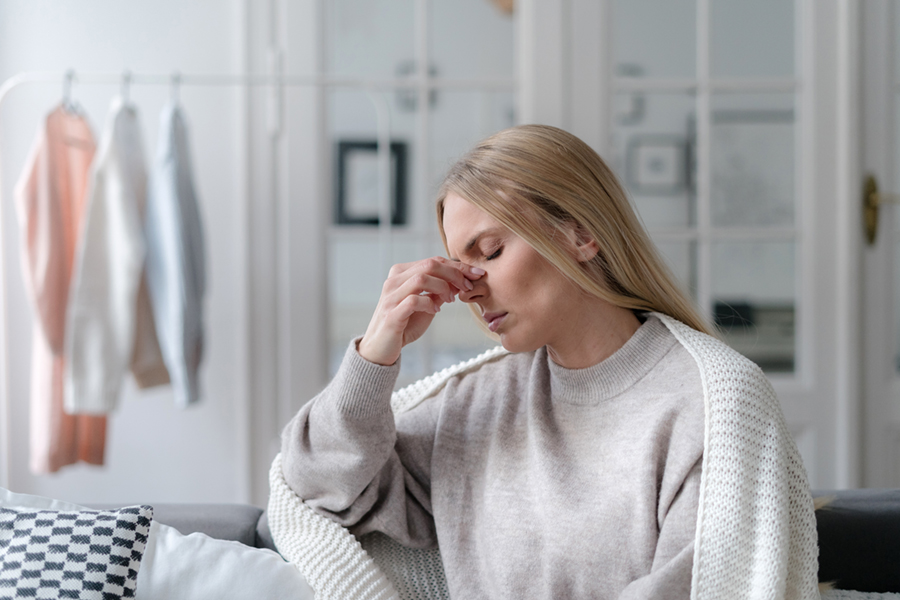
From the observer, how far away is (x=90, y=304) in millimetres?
1896

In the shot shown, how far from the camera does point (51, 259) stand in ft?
6.33

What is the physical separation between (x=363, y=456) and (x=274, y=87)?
1600mm

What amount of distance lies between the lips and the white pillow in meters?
0.48

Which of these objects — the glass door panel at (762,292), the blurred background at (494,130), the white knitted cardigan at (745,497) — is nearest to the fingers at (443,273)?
the white knitted cardigan at (745,497)

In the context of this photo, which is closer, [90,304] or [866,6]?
[90,304]

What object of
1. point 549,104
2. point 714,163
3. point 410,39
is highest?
point 410,39

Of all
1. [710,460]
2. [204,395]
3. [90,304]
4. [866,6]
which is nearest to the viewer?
[710,460]

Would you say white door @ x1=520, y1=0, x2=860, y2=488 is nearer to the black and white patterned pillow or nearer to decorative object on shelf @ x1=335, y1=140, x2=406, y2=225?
decorative object on shelf @ x1=335, y1=140, x2=406, y2=225

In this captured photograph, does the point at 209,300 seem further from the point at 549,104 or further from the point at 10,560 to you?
the point at 10,560

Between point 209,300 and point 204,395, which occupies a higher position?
point 209,300

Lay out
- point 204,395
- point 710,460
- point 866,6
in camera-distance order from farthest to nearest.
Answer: point 204,395, point 866,6, point 710,460

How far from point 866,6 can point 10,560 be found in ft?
8.87

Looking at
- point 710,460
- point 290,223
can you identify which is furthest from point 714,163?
point 710,460

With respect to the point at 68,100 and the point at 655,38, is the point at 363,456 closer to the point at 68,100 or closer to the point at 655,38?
the point at 68,100
